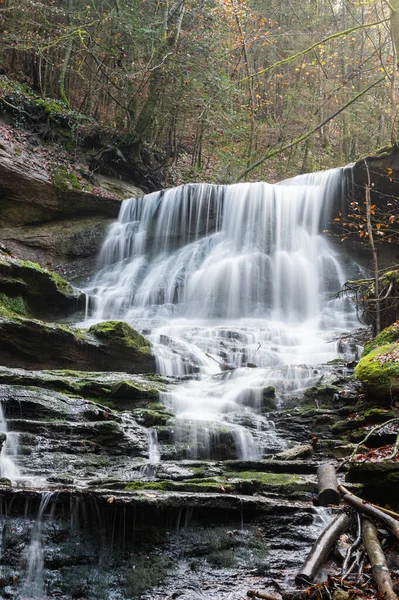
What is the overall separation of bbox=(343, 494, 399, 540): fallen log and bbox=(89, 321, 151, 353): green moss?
19.4 ft

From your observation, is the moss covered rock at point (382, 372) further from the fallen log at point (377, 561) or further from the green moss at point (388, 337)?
the fallen log at point (377, 561)

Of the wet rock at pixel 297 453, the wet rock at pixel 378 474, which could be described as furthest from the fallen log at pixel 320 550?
the wet rock at pixel 297 453

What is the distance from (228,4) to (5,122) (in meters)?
9.32

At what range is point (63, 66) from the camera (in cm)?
1791

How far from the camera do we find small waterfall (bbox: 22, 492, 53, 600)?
3559 millimetres

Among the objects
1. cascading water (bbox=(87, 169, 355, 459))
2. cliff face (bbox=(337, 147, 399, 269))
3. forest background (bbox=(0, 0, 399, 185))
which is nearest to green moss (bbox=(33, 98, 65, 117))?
forest background (bbox=(0, 0, 399, 185))

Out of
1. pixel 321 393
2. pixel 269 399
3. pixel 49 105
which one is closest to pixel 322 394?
pixel 321 393

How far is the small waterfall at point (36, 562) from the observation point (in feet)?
11.7

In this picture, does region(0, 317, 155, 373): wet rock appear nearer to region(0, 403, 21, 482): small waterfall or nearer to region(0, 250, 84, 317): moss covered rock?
region(0, 250, 84, 317): moss covered rock

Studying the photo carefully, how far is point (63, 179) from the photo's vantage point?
50.7 feet

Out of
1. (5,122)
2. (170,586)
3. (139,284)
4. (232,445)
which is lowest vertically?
(170,586)

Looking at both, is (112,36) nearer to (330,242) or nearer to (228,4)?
(228,4)

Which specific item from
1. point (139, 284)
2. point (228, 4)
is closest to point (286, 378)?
point (139, 284)

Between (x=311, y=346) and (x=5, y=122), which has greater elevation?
(x=5, y=122)
